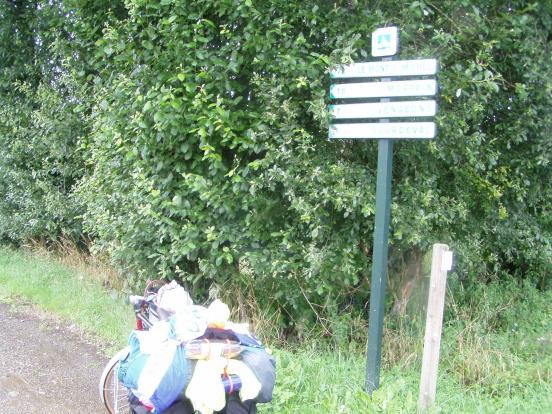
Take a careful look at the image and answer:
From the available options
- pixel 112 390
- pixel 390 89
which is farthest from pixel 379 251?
pixel 112 390

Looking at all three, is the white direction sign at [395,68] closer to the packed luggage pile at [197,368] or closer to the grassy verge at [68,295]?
the packed luggage pile at [197,368]

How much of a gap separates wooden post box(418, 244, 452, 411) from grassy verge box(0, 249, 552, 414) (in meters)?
0.11

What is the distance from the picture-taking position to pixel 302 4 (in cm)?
459

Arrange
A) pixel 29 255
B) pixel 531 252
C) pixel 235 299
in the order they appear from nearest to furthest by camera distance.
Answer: pixel 235 299 → pixel 531 252 → pixel 29 255

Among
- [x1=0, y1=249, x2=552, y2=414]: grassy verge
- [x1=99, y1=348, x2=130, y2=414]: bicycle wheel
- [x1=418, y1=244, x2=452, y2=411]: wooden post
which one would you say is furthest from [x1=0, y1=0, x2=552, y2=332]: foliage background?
[x1=99, y1=348, x2=130, y2=414]: bicycle wheel

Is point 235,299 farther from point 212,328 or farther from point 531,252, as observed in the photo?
point 531,252

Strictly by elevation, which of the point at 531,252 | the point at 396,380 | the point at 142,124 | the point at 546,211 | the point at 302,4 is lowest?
the point at 396,380

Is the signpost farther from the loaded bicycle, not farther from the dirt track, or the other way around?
the dirt track

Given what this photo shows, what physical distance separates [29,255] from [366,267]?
630 centimetres

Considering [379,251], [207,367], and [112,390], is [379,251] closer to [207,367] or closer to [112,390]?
[207,367]

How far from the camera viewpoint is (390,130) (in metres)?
3.61

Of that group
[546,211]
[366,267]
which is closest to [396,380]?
[366,267]

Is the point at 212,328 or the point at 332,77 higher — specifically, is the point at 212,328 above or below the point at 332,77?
below

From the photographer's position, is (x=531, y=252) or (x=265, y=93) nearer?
(x=265, y=93)
